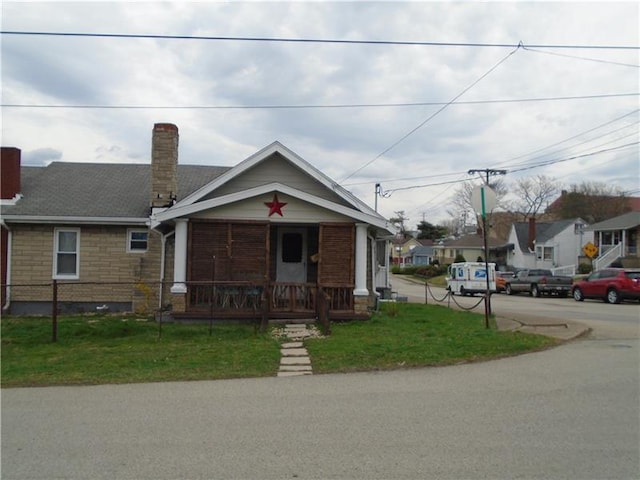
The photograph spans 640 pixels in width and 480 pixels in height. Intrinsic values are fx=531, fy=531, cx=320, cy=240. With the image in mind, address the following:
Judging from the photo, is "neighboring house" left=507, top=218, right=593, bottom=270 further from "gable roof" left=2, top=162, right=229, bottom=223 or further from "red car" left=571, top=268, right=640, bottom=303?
"gable roof" left=2, top=162, right=229, bottom=223

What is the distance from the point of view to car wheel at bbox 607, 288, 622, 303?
78.8 ft

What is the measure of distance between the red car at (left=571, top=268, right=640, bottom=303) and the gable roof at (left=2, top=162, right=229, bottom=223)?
59.6ft

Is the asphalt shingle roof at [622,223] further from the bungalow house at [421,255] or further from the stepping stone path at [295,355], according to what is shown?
the bungalow house at [421,255]

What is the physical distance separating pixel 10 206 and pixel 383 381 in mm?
13511

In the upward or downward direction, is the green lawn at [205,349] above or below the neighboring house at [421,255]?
below

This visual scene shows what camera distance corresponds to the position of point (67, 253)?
1595 centimetres

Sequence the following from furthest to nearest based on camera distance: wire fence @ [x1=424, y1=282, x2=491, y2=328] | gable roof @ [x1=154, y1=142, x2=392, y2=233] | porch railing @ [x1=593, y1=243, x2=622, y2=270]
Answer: porch railing @ [x1=593, y1=243, x2=622, y2=270] < gable roof @ [x1=154, y1=142, x2=392, y2=233] < wire fence @ [x1=424, y1=282, x2=491, y2=328]

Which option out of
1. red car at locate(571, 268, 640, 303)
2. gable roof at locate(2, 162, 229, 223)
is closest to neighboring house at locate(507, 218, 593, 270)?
red car at locate(571, 268, 640, 303)

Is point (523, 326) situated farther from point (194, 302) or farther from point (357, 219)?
point (194, 302)

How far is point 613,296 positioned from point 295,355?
20.3 meters

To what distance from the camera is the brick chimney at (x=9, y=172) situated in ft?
53.3

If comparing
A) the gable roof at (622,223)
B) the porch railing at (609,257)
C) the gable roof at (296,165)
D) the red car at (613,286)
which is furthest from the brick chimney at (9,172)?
the gable roof at (622,223)

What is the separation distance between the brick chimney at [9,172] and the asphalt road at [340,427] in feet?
36.1

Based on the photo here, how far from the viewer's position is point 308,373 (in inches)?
326
